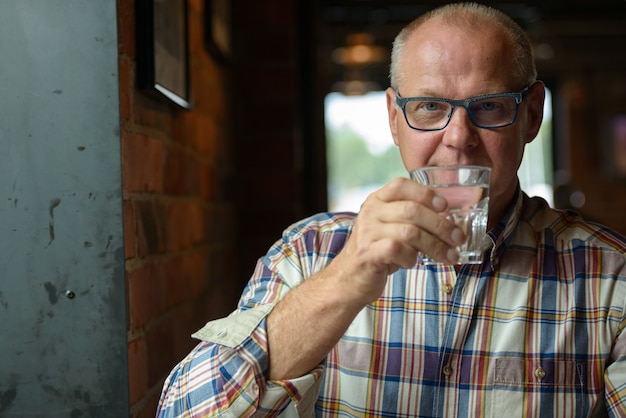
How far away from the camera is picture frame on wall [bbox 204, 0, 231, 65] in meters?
2.03

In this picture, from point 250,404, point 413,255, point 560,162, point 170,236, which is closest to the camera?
point 413,255

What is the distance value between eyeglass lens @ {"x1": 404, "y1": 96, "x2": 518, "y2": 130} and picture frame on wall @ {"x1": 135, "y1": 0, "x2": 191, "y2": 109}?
488mm

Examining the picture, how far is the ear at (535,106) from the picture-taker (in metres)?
1.39

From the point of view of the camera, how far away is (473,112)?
4.18 feet

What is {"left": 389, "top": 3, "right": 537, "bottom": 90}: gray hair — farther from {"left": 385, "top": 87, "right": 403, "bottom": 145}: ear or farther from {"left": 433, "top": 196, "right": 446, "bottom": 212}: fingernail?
{"left": 433, "top": 196, "right": 446, "bottom": 212}: fingernail

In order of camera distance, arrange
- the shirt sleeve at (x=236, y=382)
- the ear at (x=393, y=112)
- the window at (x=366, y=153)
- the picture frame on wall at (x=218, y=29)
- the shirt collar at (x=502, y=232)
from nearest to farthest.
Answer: the shirt sleeve at (x=236, y=382)
the shirt collar at (x=502, y=232)
the ear at (x=393, y=112)
the picture frame on wall at (x=218, y=29)
the window at (x=366, y=153)

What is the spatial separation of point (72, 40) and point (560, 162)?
25.4 ft

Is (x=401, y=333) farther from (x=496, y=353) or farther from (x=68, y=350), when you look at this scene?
(x=68, y=350)

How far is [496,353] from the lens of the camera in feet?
4.13

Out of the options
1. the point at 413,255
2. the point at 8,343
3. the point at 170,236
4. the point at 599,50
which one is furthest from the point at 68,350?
the point at 599,50

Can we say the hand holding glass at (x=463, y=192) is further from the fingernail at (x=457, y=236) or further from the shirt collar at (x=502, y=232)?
the shirt collar at (x=502, y=232)

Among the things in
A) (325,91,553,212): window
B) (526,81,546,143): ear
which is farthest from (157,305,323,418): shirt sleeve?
(325,91,553,212): window

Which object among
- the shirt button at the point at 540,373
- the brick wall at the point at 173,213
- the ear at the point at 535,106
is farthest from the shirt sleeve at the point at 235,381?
the ear at the point at 535,106

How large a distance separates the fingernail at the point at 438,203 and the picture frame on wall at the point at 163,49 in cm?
65
